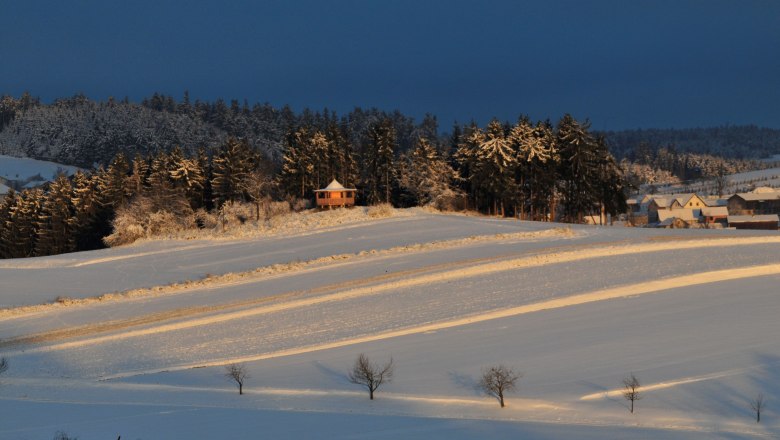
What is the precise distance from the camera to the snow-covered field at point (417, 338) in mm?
19719

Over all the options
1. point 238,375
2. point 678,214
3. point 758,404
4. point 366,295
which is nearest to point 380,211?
point 366,295

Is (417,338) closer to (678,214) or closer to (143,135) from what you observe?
(678,214)

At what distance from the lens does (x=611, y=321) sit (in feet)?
98.9

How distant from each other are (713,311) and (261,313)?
21.5m

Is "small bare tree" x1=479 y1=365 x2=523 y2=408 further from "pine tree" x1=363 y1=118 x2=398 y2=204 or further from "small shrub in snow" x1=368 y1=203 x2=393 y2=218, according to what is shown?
"pine tree" x1=363 y1=118 x2=398 y2=204

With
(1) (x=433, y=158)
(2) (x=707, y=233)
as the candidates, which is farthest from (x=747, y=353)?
(1) (x=433, y=158)

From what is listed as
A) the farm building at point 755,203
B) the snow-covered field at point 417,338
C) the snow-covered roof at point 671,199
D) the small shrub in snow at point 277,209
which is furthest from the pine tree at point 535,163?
the farm building at point 755,203

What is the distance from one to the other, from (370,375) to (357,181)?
Answer: 64459mm

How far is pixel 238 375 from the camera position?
2500cm

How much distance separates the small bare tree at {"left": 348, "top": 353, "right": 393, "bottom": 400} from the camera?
23.0 meters

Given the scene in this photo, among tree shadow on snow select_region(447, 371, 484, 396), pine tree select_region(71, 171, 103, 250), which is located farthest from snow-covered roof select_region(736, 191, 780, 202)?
tree shadow on snow select_region(447, 371, 484, 396)

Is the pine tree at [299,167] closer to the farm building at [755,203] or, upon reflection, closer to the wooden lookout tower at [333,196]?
the wooden lookout tower at [333,196]

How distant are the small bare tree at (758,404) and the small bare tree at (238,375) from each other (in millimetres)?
15100

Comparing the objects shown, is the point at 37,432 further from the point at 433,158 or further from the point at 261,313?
the point at 433,158
